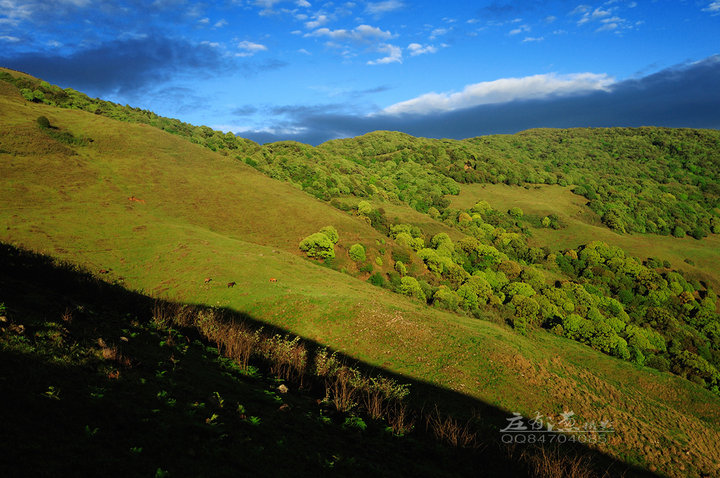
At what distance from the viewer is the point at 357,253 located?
213ft

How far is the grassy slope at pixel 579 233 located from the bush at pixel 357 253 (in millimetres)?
101112

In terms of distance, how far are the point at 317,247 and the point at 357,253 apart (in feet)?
25.7

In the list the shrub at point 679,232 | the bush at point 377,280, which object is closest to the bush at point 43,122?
the bush at point 377,280

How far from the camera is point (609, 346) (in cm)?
5981

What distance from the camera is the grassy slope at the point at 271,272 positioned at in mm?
23641

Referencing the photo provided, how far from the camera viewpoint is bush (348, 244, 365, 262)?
64938 millimetres

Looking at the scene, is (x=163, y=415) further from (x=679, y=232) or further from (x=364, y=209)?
(x=679, y=232)

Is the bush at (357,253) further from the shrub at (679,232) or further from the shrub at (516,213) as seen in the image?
the shrub at (679,232)

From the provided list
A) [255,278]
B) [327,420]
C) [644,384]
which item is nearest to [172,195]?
[255,278]

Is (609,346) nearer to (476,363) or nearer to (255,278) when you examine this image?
(476,363)

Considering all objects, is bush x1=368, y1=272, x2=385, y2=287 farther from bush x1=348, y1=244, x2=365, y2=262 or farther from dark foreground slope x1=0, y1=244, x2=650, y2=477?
dark foreground slope x1=0, y1=244, x2=650, y2=477

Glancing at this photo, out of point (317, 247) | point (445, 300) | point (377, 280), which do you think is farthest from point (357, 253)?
point (445, 300)

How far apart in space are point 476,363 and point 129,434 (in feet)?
76.1

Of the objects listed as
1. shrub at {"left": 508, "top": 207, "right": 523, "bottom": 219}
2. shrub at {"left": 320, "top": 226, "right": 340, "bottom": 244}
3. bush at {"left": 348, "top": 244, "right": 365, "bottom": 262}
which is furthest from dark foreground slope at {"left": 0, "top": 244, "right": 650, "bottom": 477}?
shrub at {"left": 508, "top": 207, "right": 523, "bottom": 219}
